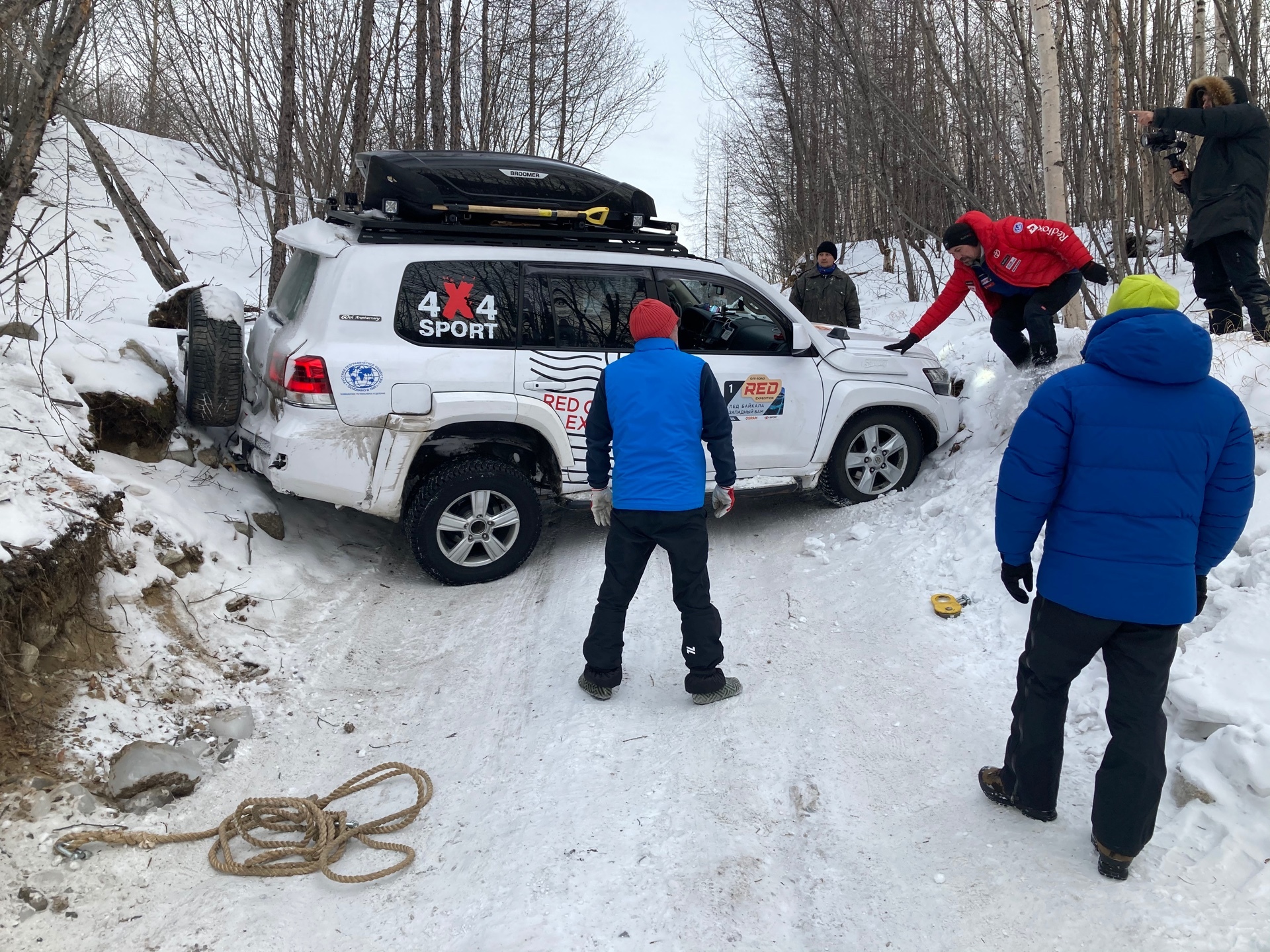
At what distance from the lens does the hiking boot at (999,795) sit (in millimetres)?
3061

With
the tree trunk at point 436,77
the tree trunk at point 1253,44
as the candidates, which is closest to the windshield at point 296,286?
the tree trunk at point 436,77

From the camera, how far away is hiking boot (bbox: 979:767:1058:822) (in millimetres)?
3061

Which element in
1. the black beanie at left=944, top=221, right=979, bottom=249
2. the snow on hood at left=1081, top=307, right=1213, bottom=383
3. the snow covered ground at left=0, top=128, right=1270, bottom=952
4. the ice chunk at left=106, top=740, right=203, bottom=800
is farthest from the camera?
the black beanie at left=944, top=221, right=979, bottom=249

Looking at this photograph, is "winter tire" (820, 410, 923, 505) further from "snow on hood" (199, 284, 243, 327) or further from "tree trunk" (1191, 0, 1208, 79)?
"tree trunk" (1191, 0, 1208, 79)

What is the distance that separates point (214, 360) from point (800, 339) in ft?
12.5

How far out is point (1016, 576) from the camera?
9.61 feet

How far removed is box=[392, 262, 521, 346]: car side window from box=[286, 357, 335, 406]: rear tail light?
1.61 feet

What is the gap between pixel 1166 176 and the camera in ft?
37.4

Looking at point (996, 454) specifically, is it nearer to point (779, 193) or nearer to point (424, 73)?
point (424, 73)

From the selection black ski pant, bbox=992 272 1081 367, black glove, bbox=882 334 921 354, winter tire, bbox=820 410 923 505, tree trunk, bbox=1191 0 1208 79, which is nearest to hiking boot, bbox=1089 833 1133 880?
winter tire, bbox=820 410 923 505

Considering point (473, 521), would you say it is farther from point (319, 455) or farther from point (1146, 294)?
point (1146, 294)

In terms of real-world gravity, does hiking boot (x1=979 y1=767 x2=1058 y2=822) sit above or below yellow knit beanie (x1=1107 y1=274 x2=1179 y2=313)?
below

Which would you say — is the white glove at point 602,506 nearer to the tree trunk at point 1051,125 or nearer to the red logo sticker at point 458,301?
the red logo sticker at point 458,301

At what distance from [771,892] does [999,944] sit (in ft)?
2.28
